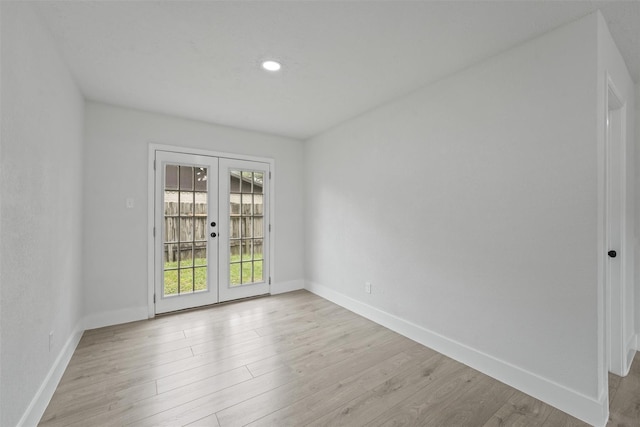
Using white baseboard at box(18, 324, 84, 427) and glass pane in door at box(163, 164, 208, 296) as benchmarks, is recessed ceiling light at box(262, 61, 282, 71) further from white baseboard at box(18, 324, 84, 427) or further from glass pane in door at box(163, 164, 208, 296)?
white baseboard at box(18, 324, 84, 427)

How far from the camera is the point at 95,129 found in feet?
10.2

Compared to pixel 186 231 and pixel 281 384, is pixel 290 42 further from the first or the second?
pixel 186 231

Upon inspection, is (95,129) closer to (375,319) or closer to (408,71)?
(408,71)

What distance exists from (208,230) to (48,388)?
7.04ft

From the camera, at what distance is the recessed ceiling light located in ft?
7.55

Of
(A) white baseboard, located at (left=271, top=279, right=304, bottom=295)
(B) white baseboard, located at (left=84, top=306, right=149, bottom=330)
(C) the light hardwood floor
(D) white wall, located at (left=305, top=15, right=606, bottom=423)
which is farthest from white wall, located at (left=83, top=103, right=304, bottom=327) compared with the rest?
(D) white wall, located at (left=305, top=15, right=606, bottom=423)

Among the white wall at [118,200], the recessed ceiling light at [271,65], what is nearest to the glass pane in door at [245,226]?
the white wall at [118,200]

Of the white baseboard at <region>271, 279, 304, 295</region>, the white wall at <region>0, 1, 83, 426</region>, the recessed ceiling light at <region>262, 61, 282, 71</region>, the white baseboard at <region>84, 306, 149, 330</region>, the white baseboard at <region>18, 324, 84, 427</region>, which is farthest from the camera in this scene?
the white baseboard at <region>271, 279, 304, 295</region>

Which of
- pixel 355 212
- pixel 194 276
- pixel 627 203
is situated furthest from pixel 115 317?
pixel 627 203

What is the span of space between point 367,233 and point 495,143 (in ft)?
5.44

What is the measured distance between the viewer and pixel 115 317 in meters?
3.19

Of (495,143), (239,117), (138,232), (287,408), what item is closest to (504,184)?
(495,143)

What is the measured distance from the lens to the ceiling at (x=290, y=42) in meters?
1.70

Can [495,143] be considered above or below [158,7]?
below
